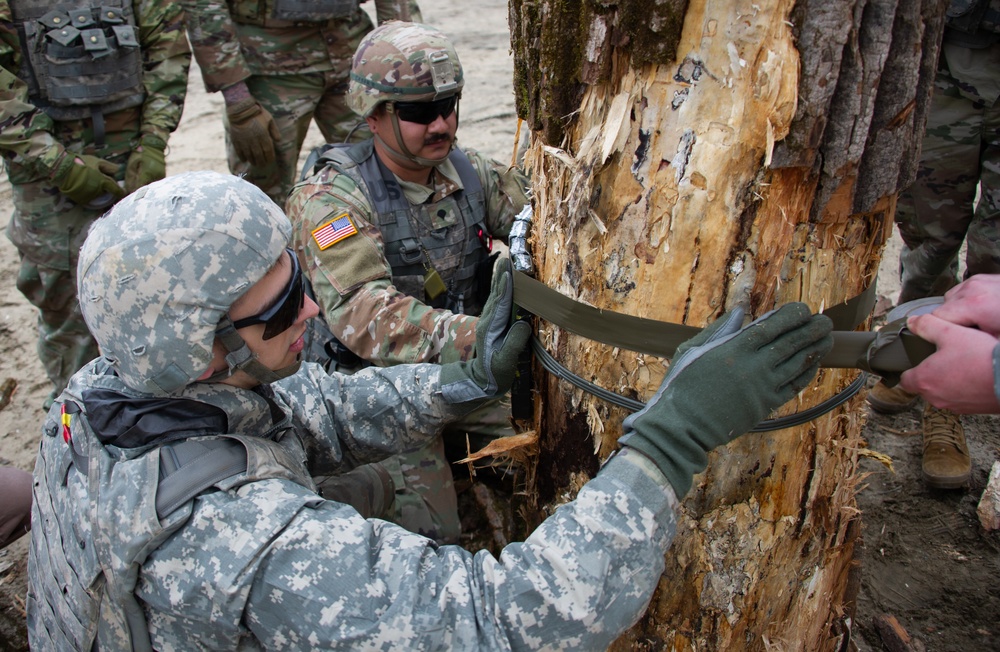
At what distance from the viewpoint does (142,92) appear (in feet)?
12.9

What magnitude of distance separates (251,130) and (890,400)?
3646mm

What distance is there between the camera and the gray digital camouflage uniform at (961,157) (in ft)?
9.77

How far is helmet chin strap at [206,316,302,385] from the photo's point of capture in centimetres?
158

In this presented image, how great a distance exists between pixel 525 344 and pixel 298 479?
60cm

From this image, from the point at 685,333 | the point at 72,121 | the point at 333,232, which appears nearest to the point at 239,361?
the point at 685,333

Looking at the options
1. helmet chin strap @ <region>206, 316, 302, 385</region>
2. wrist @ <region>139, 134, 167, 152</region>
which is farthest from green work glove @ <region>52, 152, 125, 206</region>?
helmet chin strap @ <region>206, 316, 302, 385</region>

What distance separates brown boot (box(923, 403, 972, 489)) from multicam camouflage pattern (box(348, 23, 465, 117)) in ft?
7.71

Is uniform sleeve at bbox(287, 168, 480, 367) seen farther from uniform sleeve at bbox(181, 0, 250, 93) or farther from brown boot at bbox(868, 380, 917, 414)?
brown boot at bbox(868, 380, 917, 414)

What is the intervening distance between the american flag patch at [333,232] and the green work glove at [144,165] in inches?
63.4

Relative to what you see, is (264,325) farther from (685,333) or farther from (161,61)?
(161,61)

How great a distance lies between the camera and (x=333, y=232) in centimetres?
273

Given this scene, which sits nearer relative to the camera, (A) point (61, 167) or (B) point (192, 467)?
(B) point (192, 467)

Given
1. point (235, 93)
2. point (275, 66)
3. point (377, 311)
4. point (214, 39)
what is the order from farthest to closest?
point (275, 66), point (235, 93), point (214, 39), point (377, 311)

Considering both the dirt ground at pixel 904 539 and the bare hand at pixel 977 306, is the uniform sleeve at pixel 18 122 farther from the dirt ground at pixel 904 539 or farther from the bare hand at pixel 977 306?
the bare hand at pixel 977 306
